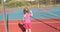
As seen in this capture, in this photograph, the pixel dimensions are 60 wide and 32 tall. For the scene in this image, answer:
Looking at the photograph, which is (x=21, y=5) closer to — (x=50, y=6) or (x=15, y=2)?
(x=15, y=2)

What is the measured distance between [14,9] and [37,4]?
11.2ft

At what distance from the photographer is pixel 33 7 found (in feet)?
86.5

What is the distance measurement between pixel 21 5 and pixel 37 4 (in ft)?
7.53

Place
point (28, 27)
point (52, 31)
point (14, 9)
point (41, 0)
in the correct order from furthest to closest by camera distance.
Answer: point (41, 0)
point (14, 9)
point (52, 31)
point (28, 27)

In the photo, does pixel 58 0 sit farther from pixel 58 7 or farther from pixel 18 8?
pixel 18 8

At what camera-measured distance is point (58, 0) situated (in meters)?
28.3

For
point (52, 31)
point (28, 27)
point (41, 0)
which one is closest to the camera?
point (28, 27)

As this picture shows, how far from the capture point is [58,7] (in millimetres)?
27016

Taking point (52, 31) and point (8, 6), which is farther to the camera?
point (8, 6)

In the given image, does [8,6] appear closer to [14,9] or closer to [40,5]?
[14,9]

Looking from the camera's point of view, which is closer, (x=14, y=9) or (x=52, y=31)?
(x=52, y=31)

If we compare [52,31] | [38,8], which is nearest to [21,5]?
[38,8]

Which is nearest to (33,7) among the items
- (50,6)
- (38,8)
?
(38,8)

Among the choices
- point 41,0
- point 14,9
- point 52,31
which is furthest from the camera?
point 41,0
